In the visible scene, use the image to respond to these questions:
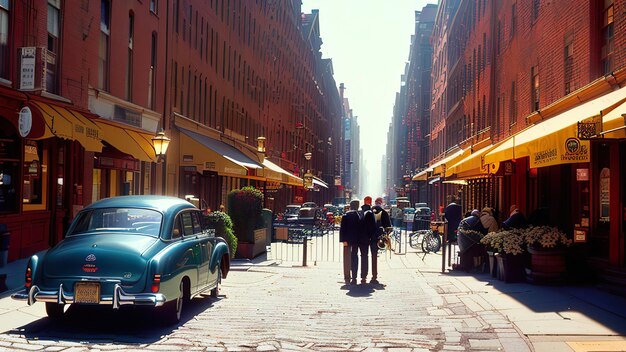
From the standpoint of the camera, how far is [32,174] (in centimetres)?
1569

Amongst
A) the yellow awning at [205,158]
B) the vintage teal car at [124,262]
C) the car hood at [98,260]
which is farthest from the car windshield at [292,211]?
the car hood at [98,260]

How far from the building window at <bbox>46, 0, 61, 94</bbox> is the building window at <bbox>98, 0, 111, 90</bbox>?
307 cm

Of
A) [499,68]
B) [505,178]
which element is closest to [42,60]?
[505,178]

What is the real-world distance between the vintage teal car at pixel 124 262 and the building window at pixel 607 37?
8.76 meters

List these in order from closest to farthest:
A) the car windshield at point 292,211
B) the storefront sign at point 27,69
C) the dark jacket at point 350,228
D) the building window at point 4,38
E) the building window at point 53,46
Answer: the dark jacket at point 350,228
the building window at point 4,38
the storefront sign at point 27,69
the building window at point 53,46
the car windshield at point 292,211

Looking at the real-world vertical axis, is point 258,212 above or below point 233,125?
below

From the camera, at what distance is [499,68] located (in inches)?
1077

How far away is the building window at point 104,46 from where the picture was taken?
66.0ft

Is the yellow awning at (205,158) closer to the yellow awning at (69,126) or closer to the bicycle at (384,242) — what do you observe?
the bicycle at (384,242)

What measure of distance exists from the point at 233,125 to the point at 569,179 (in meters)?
26.5

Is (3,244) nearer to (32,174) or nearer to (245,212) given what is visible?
(32,174)

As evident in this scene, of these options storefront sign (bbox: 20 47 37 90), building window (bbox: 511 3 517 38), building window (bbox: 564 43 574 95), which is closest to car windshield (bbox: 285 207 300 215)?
building window (bbox: 511 3 517 38)

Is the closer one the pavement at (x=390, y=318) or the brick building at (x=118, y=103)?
the pavement at (x=390, y=318)

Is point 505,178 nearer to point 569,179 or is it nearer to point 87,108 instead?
point 569,179
